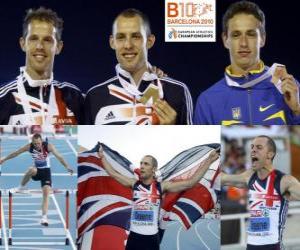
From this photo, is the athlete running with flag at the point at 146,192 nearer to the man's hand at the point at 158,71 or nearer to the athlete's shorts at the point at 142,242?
the athlete's shorts at the point at 142,242

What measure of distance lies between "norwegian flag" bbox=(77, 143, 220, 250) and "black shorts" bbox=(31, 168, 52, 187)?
220 millimetres

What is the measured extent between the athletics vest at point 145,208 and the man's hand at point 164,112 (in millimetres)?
490

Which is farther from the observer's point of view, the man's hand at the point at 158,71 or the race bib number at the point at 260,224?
the man's hand at the point at 158,71

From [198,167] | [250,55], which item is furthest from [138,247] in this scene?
[250,55]

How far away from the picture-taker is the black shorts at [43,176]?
3217 millimetres

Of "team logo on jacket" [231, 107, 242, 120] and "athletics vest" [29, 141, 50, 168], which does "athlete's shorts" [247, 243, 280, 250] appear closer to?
"team logo on jacket" [231, 107, 242, 120]

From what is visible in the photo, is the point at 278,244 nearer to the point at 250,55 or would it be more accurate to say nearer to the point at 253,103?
the point at 253,103

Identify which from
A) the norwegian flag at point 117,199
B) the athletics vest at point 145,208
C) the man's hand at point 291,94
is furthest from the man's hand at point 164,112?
the man's hand at point 291,94

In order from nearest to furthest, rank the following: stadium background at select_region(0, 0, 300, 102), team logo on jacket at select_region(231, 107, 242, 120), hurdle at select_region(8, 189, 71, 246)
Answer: hurdle at select_region(8, 189, 71, 246)
team logo on jacket at select_region(231, 107, 242, 120)
stadium background at select_region(0, 0, 300, 102)

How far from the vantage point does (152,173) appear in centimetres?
326

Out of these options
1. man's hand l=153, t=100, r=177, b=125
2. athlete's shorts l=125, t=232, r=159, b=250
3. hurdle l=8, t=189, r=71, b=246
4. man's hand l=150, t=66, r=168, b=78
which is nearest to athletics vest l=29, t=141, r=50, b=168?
hurdle l=8, t=189, r=71, b=246

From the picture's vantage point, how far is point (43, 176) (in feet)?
10.6

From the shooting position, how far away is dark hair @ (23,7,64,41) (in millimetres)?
3639

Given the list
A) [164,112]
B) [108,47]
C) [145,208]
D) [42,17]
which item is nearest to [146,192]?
[145,208]
